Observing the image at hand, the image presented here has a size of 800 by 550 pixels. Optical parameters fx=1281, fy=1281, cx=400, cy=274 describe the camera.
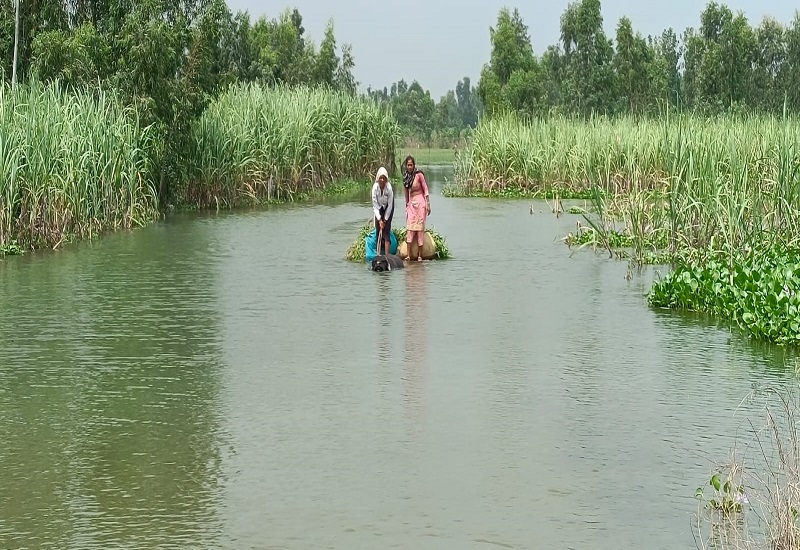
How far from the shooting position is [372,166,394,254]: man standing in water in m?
16.8

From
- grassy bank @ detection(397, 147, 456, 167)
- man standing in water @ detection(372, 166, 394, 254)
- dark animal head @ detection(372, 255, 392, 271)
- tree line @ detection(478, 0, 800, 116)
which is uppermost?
tree line @ detection(478, 0, 800, 116)

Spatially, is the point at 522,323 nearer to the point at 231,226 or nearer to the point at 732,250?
the point at 732,250

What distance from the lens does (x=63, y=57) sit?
1005 inches

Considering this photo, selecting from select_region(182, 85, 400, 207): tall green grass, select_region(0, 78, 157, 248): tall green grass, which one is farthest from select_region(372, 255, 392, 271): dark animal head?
select_region(182, 85, 400, 207): tall green grass

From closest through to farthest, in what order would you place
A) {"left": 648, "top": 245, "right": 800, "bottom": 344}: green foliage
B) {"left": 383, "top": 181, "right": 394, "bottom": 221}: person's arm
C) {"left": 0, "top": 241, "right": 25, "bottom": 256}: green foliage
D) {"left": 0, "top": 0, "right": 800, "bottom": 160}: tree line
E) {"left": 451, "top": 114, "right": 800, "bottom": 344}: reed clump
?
{"left": 648, "top": 245, "right": 800, "bottom": 344}: green foliage
{"left": 451, "top": 114, "right": 800, "bottom": 344}: reed clump
{"left": 383, "top": 181, "right": 394, "bottom": 221}: person's arm
{"left": 0, "top": 241, "right": 25, "bottom": 256}: green foliage
{"left": 0, "top": 0, "right": 800, "bottom": 160}: tree line

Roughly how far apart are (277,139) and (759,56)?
3939 centimetres

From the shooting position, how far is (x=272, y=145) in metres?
28.8

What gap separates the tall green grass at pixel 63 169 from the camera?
58.3 ft

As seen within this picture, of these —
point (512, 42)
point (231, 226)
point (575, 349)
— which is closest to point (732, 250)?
point (575, 349)

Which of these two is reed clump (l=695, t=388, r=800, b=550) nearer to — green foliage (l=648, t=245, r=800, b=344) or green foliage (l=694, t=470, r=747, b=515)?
green foliage (l=694, t=470, r=747, b=515)

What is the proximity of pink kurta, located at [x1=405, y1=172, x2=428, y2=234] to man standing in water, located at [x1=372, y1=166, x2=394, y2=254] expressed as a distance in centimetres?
27

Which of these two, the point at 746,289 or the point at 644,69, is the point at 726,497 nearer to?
the point at 746,289

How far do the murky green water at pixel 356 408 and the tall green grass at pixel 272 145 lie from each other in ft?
35.8

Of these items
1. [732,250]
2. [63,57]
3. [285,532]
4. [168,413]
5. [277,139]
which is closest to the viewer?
[285,532]
